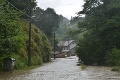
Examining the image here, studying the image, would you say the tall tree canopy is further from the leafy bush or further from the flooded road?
the flooded road

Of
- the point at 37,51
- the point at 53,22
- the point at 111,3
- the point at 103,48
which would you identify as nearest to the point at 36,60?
the point at 37,51

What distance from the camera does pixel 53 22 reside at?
231ft

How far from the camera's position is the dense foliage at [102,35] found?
36656mm

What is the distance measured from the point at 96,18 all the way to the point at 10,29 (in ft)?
66.3

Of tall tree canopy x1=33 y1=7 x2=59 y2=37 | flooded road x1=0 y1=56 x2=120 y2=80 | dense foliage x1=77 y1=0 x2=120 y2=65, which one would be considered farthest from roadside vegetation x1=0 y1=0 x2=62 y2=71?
tall tree canopy x1=33 y1=7 x2=59 y2=37

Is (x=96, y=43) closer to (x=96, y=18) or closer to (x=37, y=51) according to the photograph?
(x=96, y=18)

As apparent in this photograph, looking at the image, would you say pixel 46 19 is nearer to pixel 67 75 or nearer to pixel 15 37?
pixel 15 37

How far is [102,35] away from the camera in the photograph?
128ft

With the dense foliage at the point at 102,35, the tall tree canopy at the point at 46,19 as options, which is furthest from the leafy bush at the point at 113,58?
the tall tree canopy at the point at 46,19

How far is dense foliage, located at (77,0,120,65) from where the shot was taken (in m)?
36.7

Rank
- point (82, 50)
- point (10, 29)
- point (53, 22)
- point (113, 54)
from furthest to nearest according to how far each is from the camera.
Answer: point (53, 22) < point (82, 50) < point (113, 54) < point (10, 29)

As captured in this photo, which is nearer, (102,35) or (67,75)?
(67,75)

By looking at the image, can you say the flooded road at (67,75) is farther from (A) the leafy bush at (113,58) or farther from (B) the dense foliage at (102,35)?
(B) the dense foliage at (102,35)

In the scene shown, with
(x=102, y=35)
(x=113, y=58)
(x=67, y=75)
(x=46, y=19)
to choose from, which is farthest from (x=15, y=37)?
(x=46, y=19)
